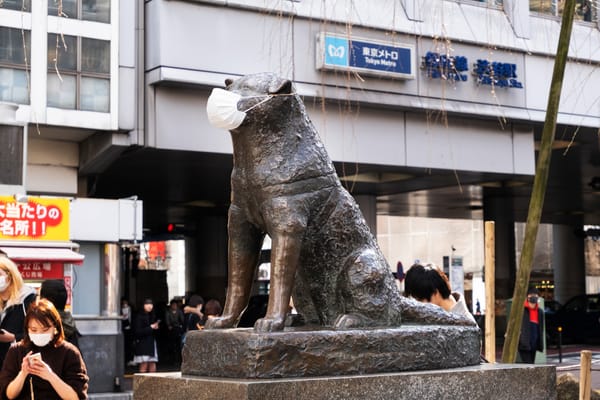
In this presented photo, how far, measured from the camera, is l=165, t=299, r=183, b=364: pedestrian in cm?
2263

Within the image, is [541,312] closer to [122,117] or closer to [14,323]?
[122,117]

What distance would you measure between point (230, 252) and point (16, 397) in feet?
6.30

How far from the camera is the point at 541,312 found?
18.4 meters

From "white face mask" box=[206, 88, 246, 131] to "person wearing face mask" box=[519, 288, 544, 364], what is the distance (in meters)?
13.1

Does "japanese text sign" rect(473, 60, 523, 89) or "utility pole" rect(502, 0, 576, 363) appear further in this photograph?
"japanese text sign" rect(473, 60, 523, 89)

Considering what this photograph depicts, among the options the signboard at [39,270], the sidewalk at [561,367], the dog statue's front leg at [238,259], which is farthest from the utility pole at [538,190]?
the signboard at [39,270]

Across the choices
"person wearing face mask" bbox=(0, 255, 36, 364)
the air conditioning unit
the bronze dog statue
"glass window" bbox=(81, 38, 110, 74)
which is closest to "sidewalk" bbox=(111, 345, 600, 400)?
the air conditioning unit

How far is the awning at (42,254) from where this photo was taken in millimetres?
14820

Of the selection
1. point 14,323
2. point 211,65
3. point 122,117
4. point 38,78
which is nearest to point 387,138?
point 211,65

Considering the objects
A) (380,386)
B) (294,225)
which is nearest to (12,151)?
(294,225)

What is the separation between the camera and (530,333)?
16875mm

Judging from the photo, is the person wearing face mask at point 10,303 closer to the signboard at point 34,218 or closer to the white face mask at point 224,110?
the white face mask at point 224,110

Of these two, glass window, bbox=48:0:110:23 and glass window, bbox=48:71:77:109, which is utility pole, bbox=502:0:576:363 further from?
glass window, bbox=48:0:110:23

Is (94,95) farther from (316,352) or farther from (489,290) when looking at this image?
(316,352)
